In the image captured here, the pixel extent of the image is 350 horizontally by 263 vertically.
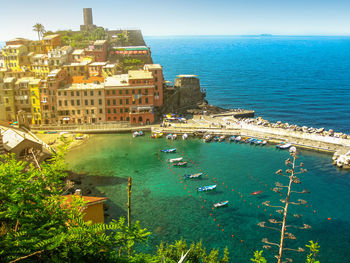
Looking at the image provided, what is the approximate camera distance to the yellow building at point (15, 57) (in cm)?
10749

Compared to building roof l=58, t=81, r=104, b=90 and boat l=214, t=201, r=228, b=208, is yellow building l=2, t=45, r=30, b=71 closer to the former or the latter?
building roof l=58, t=81, r=104, b=90

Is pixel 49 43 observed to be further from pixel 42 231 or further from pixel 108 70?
pixel 42 231

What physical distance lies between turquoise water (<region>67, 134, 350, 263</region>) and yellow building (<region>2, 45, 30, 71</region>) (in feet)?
156

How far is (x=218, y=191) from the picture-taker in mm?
55500

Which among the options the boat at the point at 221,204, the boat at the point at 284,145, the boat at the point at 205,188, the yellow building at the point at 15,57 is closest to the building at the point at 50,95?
the yellow building at the point at 15,57

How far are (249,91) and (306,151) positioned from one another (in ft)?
259

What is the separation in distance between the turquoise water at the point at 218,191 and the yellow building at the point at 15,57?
47490 millimetres

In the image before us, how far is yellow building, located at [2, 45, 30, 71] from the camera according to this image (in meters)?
107

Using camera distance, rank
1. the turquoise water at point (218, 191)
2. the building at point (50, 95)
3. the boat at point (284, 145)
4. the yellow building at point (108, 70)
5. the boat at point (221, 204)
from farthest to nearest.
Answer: the yellow building at point (108, 70) < the building at point (50, 95) < the boat at point (284, 145) < the boat at point (221, 204) < the turquoise water at point (218, 191)

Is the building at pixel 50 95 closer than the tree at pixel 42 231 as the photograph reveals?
No

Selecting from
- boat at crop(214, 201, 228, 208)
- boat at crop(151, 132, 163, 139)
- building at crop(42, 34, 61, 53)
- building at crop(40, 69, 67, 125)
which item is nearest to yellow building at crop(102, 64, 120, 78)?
building at crop(40, 69, 67, 125)

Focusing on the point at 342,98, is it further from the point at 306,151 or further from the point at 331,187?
the point at 331,187

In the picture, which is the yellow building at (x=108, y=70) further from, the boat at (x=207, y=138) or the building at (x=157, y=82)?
the boat at (x=207, y=138)

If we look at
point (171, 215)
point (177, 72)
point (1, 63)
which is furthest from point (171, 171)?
point (177, 72)
